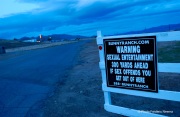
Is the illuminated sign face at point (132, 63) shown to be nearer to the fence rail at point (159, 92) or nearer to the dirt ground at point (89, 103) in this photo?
the fence rail at point (159, 92)

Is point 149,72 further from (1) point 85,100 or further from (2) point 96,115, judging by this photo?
(1) point 85,100

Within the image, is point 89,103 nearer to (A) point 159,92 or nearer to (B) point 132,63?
(B) point 132,63

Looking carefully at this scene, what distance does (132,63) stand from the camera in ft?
20.0

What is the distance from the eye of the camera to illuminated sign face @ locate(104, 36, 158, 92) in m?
5.77

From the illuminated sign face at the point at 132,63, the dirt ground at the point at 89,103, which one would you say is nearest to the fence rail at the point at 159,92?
the illuminated sign face at the point at 132,63

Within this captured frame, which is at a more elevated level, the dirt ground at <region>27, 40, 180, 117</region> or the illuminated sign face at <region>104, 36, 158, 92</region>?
the illuminated sign face at <region>104, 36, 158, 92</region>

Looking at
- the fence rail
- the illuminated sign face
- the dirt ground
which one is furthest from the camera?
the dirt ground

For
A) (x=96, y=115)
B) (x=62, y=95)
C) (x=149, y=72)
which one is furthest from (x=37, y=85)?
(x=149, y=72)

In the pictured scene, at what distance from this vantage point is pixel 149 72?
19.2 ft

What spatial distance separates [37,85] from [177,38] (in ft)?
27.7

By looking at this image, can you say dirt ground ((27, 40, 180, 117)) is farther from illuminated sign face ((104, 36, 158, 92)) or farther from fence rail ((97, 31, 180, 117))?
illuminated sign face ((104, 36, 158, 92))

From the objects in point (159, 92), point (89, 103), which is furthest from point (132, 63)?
point (89, 103)

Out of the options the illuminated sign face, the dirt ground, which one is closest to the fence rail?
the illuminated sign face

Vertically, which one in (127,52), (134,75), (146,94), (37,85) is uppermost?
(127,52)
